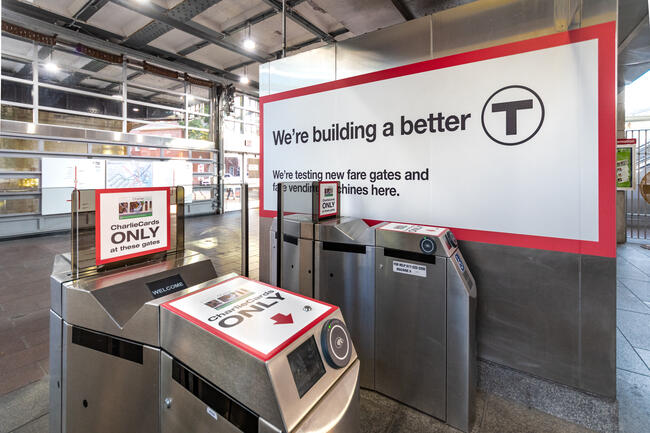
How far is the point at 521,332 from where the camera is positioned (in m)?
2.05

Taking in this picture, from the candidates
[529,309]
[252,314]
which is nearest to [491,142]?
[529,309]

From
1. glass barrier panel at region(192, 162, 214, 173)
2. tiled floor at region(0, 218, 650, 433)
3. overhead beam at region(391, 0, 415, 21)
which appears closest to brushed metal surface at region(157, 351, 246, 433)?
tiled floor at region(0, 218, 650, 433)

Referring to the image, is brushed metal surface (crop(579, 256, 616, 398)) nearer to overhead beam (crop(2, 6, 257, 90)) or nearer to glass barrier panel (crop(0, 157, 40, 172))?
overhead beam (crop(2, 6, 257, 90))

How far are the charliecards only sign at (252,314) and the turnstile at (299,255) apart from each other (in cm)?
124

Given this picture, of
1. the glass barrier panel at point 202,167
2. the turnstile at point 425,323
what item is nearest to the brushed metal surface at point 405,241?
the turnstile at point 425,323

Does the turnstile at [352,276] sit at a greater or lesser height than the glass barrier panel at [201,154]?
lesser

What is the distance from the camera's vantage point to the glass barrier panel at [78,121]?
7023mm

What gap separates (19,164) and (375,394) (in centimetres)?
826

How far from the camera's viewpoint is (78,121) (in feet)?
24.5

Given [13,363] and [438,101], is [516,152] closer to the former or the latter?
[438,101]

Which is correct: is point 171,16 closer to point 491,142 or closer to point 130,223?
point 130,223

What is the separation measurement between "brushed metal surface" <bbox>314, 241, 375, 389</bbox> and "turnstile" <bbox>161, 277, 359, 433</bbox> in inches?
45.3

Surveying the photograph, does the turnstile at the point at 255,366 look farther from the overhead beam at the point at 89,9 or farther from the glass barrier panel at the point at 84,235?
the overhead beam at the point at 89,9

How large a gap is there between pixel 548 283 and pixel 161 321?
209 centimetres
